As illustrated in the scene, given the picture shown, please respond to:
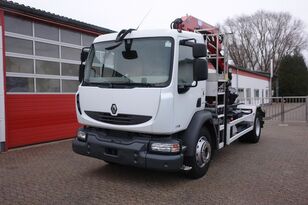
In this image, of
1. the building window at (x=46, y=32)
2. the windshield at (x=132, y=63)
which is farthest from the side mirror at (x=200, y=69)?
the building window at (x=46, y=32)

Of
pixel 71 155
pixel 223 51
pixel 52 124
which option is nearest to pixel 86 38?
pixel 52 124

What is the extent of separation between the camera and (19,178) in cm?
533

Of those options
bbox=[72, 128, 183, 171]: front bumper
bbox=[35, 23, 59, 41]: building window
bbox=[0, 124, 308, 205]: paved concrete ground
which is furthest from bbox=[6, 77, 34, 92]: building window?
bbox=[72, 128, 183, 171]: front bumper

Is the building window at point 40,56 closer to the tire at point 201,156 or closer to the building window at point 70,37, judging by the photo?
the building window at point 70,37

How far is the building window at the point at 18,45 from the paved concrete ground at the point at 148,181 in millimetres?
2754

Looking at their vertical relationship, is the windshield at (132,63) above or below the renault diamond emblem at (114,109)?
above

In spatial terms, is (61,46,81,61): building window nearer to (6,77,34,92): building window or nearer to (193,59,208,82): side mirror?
(6,77,34,92): building window

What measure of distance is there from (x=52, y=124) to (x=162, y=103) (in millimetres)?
5595

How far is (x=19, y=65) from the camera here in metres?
7.92

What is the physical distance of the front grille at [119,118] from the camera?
14.7 ft

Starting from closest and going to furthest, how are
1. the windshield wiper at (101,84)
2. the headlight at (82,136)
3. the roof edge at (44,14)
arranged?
the windshield wiper at (101,84) → the headlight at (82,136) → the roof edge at (44,14)

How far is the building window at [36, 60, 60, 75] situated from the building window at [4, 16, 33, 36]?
0.88 metres

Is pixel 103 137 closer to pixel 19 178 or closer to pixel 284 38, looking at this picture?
pixel 19 178

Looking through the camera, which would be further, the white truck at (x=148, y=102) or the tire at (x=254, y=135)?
the tire at (x=254, y=135)
